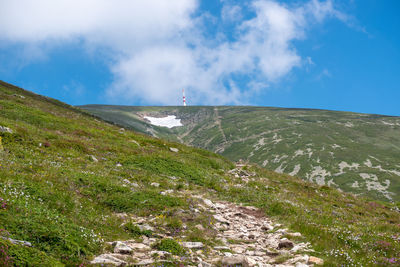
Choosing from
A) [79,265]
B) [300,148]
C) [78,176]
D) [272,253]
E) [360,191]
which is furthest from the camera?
[300,148]

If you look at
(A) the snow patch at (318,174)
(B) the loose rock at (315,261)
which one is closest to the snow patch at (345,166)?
(A) the snow patch at (318,174)

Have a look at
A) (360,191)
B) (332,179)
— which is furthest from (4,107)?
(332,179)

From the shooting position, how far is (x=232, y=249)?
31.9 feet

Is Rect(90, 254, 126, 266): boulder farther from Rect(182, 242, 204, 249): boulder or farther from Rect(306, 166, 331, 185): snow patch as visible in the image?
Rect(306, 166, 331, 185): snow patch

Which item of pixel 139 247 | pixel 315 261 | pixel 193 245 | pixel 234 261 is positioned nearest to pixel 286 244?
pixel 315 261

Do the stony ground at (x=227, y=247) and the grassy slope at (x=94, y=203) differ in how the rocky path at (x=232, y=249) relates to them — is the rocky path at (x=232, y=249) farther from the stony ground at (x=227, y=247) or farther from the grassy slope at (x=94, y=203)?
the grassy slope at (x=94, y=203)

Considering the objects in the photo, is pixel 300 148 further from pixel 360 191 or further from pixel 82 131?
pixel 82 131

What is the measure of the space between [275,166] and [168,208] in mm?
143254

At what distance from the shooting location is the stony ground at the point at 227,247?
25.4 feet

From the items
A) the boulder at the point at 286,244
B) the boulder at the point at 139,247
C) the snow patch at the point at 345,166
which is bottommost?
the boulder at the point at 286,244

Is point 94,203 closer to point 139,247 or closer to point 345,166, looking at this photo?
point 139,247

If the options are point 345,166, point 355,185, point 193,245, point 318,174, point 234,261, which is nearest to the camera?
point 234,261

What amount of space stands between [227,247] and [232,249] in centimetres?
21

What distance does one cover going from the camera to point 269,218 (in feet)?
48.1
